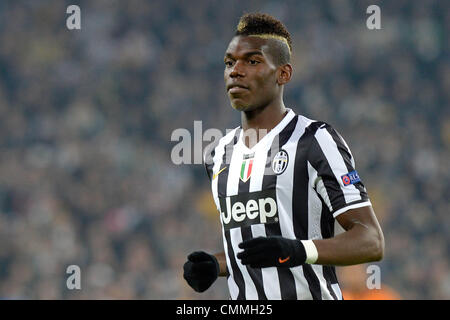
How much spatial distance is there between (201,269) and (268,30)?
3.61 feet

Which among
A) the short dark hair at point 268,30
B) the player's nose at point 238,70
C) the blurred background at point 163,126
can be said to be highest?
the blurred background at point 163,126

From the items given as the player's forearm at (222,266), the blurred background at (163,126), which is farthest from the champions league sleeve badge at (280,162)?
the blurred background at (163,126)

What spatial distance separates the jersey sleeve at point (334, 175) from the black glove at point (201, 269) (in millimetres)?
553

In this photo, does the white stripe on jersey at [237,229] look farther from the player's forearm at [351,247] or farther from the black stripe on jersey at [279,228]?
the player's forearm at [351,247]

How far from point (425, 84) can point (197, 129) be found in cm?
331

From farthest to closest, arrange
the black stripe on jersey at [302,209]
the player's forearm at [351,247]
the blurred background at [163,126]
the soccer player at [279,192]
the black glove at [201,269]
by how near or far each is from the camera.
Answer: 1. the blurred background at [163,126]
2. the black glove at [201,269]
3. the black stripe on jersey at [302,209]
4. the soccer player at [279,192]
5. the player's forearm at [351,247]

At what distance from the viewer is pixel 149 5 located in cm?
1189

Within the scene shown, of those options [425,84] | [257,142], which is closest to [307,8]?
[425,84]

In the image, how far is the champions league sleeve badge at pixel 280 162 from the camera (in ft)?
10.4

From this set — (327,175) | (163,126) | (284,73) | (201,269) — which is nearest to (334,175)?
(327,175)

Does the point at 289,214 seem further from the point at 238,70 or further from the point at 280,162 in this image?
the point at 238,70

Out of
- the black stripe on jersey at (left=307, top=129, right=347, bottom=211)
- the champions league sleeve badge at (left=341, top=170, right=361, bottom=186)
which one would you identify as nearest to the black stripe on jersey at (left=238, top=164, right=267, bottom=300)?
the black stripe on jersey at (left=307, top=129, right=347, bottom=211)

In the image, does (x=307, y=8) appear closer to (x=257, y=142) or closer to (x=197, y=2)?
(x=197, y=2)

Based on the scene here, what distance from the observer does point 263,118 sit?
3.41 metres
